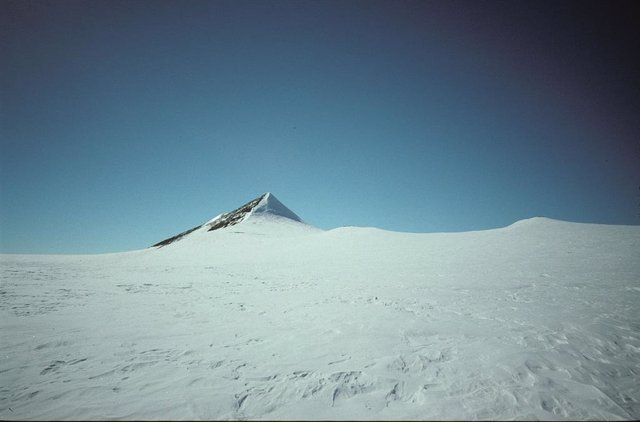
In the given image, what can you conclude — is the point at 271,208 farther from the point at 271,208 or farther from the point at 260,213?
the point at 260,213

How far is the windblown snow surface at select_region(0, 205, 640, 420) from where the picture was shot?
4.09 m

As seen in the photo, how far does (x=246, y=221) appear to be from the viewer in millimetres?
42969

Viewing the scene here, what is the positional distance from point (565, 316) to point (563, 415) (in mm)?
4881

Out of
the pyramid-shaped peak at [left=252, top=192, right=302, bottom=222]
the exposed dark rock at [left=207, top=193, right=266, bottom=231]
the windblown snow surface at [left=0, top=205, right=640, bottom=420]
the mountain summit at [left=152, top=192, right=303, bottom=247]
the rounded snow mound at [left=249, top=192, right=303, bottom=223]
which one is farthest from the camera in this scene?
the pyramid-shaped peak at [left=252, top=192, right=302, bottom=222]

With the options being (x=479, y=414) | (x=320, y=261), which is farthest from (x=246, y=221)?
(x=479, y=414)

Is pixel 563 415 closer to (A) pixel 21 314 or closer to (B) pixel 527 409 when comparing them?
(B) pixel 527 409

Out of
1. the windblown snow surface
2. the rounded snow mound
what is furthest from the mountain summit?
the windblown snow surface

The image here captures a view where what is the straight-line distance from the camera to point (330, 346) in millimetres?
5859

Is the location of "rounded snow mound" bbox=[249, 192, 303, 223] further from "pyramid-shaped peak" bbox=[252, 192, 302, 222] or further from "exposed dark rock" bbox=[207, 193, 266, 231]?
"exposed dark rock" bbox=[207, 193, 266, 231]

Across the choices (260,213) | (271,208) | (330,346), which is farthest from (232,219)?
(330,346)

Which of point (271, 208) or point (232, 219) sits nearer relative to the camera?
point (232, 219)

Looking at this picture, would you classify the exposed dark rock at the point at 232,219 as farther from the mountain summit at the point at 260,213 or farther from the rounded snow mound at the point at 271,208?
the rounded snow mound at the point at 271,208

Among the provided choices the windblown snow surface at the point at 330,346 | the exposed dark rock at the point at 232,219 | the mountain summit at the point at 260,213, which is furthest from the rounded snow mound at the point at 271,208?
the windblown snow surface at the point at 330,346

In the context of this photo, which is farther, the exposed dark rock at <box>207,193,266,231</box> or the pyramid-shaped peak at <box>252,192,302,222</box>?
the pyramid-shaped peak at <box>252,192,302,222</box>
